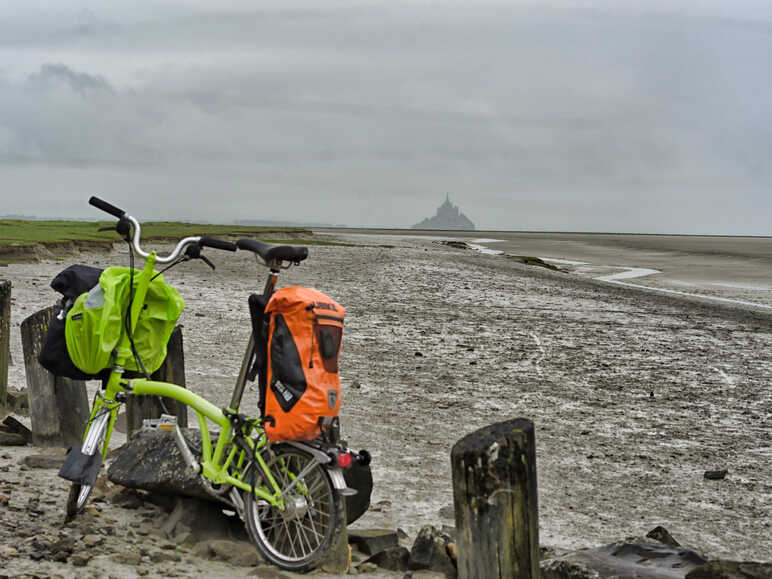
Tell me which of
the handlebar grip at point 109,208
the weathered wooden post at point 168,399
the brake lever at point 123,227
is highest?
the handlebar grip at point 109,208

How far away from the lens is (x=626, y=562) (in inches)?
194

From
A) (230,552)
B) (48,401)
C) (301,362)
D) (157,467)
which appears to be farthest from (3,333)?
(301,362)

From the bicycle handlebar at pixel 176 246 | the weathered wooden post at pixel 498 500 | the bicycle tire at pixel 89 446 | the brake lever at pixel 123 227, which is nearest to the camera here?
the weathered wooden post at pixel 498 500

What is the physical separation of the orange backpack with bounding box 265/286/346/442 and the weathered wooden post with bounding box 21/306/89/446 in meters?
3.62

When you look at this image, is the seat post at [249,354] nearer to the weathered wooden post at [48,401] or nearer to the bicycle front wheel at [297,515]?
the bicycle front wheel at [297,515]

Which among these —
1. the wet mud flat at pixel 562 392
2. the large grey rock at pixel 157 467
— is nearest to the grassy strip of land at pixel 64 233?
the wet mud flat at pixel 562 392

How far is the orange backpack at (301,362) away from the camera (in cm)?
421

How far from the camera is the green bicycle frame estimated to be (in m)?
4.65

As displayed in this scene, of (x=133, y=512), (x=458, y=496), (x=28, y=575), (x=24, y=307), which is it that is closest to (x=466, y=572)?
(x=458, y=496)

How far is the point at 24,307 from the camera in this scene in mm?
15750

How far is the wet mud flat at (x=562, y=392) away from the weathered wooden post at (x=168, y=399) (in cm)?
179

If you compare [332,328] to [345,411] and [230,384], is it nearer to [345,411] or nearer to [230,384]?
[345,411]

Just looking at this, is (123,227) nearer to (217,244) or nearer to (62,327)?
(217,244)

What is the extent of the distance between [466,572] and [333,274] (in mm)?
23606
